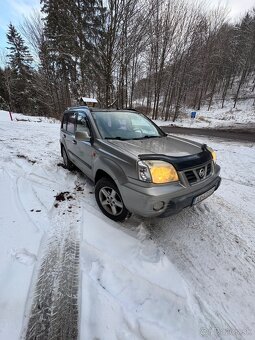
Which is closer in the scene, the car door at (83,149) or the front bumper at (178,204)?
the front bumper at (178,204)

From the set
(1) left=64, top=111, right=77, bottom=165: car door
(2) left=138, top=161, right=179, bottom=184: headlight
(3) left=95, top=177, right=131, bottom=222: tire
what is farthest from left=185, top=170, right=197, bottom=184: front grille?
(1) left=64, top=111, right=77, bottom=165: car door

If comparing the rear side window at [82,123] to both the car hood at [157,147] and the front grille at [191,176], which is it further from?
the front grille at [191,176]

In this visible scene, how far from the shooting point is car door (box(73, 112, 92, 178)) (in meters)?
3.23

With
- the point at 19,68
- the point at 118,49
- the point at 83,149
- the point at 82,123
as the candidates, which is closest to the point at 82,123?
the point at 82,123

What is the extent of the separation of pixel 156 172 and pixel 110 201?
100cm

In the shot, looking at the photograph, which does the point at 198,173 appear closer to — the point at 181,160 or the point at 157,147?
the point at 181,160

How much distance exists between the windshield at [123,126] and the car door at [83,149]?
0.27 m

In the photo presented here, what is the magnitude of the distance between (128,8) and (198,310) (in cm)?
1396

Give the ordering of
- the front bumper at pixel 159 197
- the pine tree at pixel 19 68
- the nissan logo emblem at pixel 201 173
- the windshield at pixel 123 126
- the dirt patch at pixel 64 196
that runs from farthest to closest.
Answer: the pine tree at pixel 19 68, the dirt patch at pixel 64 196, the windshield at pixel 123 126, the nissan logo emblem at pixel 201 173, the front bumper at pixel 159 197

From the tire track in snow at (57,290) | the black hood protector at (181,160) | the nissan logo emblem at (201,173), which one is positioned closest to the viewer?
the tire track in snow at (57,290)

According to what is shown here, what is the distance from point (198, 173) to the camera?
7.87 ft

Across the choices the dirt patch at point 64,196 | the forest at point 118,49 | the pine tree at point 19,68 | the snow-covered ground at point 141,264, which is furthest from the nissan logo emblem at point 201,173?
the pine tree at point 19,68

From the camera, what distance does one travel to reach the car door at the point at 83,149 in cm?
323

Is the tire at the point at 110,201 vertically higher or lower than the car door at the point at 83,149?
lower
